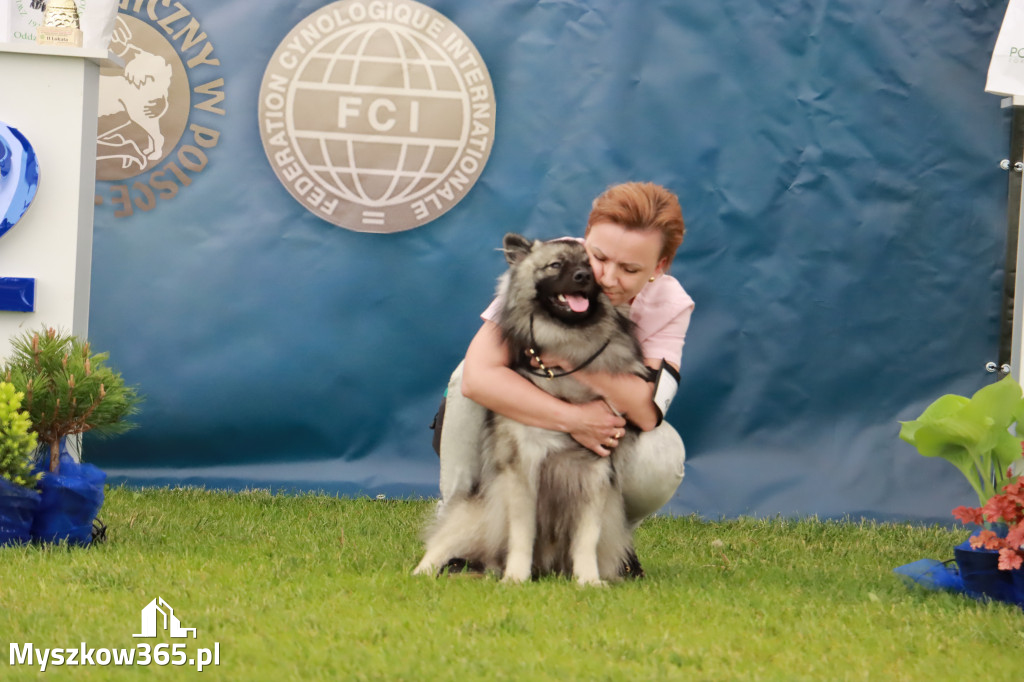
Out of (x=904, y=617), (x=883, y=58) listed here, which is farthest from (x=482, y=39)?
(x=904, y=617)

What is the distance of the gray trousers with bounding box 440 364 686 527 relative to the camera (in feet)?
9.38

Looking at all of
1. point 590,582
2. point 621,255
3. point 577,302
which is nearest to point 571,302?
point 577,302

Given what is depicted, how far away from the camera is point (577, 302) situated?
268 cm

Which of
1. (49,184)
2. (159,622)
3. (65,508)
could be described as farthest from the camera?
Result: (49,184)

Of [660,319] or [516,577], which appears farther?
[660,319]

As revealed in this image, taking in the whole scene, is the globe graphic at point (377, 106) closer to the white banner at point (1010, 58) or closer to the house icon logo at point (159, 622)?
the white banner at point (1010, 58)

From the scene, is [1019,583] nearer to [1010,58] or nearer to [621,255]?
[621,255]

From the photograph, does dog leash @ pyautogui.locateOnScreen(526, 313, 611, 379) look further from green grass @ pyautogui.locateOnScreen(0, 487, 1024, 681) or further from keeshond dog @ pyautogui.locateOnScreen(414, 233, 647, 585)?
green grass @ pyautogui.locateOnScreen(0, 487, 1024, 681)

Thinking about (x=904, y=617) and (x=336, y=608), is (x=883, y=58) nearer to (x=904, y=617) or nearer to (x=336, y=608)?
(x=904, y=617)

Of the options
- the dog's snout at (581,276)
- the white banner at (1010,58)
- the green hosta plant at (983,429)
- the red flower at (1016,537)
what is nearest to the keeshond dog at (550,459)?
the dog's snout at (581,276)

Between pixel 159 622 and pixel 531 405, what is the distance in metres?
0.99

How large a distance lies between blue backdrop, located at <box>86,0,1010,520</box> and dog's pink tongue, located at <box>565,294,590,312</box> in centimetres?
171

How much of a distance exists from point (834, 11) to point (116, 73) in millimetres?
2851

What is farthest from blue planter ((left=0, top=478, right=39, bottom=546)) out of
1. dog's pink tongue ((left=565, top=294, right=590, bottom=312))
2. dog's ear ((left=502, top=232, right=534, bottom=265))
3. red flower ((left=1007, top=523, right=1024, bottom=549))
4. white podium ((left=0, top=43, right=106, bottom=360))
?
red flower ((left=1007, top=523, right=1024, bottom=549))
